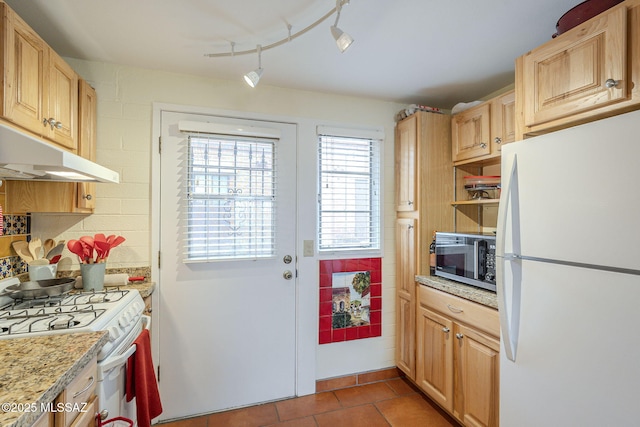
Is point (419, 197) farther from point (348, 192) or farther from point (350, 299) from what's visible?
point (350, 299)

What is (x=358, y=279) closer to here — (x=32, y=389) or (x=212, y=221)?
(x=212, y=221)

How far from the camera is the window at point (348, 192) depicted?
2.41 meters

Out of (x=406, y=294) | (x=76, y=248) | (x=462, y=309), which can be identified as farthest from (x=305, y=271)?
(x=76, y=248)

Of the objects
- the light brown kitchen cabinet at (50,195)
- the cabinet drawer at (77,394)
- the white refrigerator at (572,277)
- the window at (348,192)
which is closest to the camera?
the cabinet drawer at (77,394)

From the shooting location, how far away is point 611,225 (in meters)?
1.03

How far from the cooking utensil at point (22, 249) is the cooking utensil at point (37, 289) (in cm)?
19

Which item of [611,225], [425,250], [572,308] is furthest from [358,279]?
[611,225]

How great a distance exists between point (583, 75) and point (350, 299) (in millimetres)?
1944

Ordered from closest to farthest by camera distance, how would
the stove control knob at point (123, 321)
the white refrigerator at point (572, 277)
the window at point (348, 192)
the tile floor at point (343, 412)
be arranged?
the white refrigerator at point (572, 277) < the stove control knob at point (123, 321) < the tile floor at point (343, 412) < the window at point (348, 192)

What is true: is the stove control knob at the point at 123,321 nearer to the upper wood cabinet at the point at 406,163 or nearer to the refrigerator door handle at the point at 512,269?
the refrigerator door handle at the point at 512,269

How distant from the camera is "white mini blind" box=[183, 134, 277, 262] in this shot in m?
2.09

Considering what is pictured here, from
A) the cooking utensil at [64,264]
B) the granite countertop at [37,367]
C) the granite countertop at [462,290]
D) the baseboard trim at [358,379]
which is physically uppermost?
the cooking utensil at [64,264]

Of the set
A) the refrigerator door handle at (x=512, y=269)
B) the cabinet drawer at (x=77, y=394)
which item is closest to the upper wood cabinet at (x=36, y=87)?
the cabinet drawer at (x=77, y=394)

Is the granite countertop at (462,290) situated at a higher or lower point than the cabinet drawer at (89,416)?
higher
